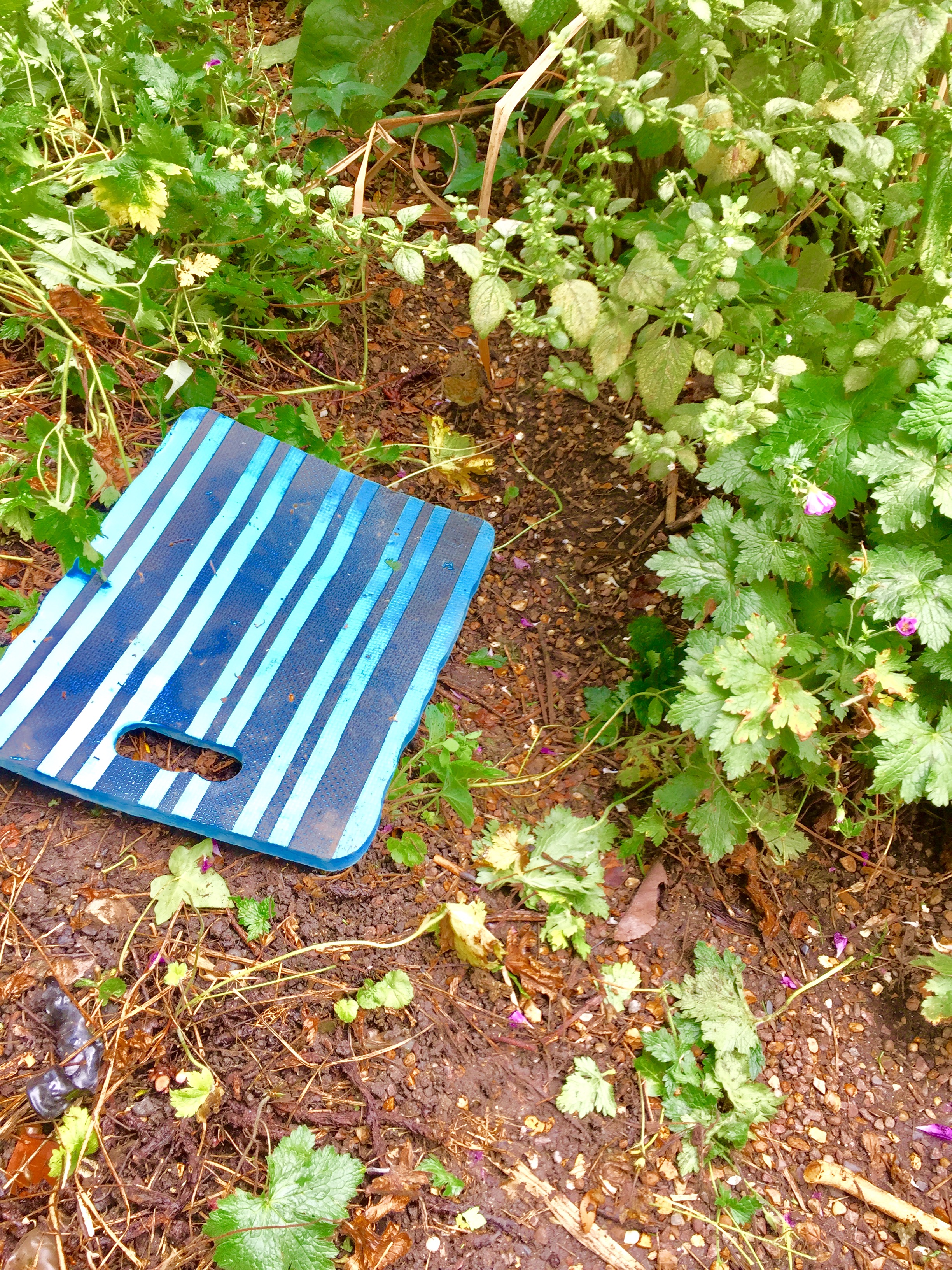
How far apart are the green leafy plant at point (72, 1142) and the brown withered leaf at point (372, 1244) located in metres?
0.35

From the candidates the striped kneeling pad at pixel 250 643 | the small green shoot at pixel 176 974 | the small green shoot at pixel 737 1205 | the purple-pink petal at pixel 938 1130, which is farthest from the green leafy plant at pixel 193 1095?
the purple-pink petal at pixel 938 1130

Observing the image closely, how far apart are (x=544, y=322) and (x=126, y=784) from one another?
1.04 metres

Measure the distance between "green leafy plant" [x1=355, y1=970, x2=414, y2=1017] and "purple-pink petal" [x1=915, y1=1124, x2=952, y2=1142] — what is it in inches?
32.4

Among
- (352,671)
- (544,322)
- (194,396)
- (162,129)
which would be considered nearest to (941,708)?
(544,322)

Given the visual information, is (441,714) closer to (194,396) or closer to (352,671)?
(352,671)

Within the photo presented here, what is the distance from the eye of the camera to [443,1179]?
118 centimetres

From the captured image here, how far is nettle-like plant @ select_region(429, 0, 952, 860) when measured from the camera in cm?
124

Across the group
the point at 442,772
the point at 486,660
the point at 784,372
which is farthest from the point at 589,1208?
the point at 784,372

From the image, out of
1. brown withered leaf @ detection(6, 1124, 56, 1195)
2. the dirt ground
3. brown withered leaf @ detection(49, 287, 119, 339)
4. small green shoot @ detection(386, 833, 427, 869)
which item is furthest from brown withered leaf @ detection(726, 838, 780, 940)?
brown withered leaf @ detection(49, 287, 119, 339)

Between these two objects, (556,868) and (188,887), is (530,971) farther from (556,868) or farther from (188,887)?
(188,887)

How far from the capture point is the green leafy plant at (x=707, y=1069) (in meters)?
1.30

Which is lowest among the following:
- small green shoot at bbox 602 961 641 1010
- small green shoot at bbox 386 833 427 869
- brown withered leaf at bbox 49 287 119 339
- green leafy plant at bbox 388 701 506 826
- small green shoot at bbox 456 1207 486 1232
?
small green shoot at bbox 456 1207 486 1232

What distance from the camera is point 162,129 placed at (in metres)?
1.68

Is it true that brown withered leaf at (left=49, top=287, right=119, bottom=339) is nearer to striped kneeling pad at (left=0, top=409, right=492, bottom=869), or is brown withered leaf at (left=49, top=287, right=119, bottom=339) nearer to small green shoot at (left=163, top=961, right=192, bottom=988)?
striped kneeling pad at (left=0, top=409, right=492, bottom=869)
